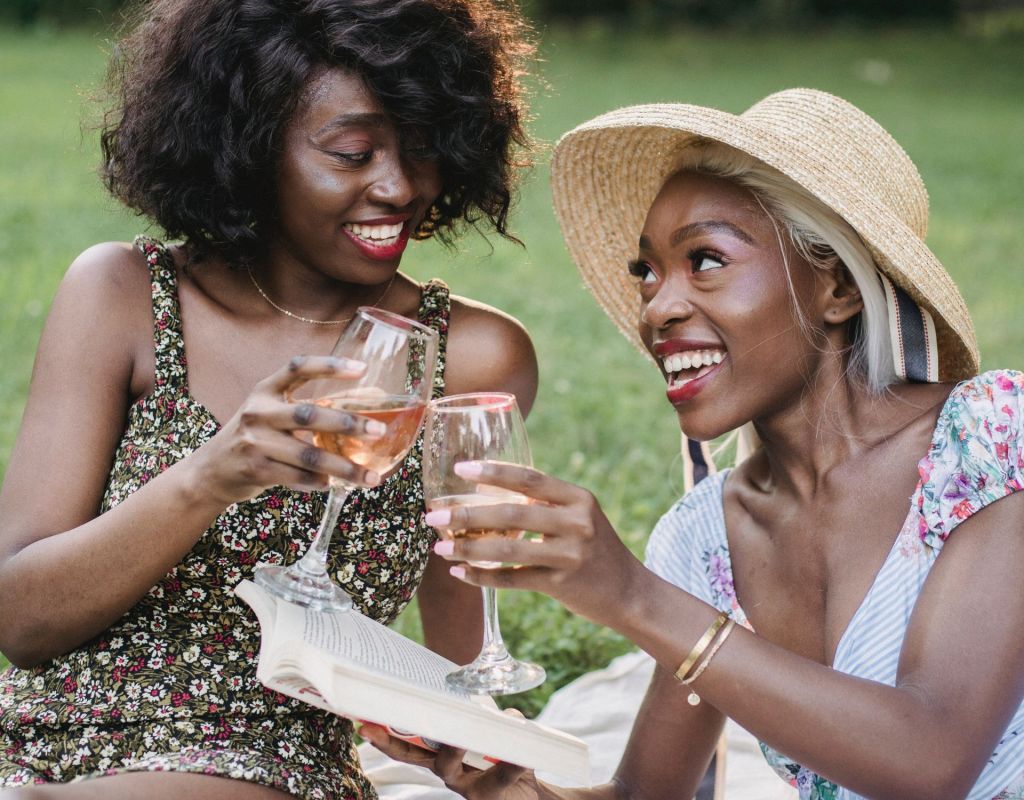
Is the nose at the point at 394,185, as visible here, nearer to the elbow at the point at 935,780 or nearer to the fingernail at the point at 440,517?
the fingernail at the point at 440,517

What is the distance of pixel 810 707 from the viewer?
2494 millimetres

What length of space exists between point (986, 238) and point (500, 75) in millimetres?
10068

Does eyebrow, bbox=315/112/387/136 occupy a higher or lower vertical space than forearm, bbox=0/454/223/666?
higher

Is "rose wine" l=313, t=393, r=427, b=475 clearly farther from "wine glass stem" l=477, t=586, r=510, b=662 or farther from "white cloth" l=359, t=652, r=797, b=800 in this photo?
"white cloth" l=359, t=652, r=797, b=800

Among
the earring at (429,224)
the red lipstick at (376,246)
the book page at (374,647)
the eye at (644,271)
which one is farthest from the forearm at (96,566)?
the earring at (429,224)

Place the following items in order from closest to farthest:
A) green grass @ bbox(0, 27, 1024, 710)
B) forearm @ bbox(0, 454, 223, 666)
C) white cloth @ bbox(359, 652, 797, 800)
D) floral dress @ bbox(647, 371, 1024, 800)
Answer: forearm @ bbox(0, 454, 223, 666)
floral dress @ bbox(647, 371, 1024, 800)
white cloth @ bbox(359, 652, 797, 800)
green grass @ bbox(0, 27, 1024, 710)

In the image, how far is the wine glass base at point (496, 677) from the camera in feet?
8.03

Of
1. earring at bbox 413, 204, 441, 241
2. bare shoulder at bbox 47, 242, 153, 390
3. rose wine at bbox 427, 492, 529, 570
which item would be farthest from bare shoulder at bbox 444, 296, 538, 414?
rose wine at bbox 427, 492, 529, 570

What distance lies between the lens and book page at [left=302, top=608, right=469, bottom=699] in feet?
7.57

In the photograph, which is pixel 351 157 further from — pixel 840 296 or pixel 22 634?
pixel 22 634

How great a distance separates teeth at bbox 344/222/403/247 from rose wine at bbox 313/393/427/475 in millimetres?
910

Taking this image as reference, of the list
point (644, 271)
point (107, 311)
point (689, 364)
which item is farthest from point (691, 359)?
point (107, 311)

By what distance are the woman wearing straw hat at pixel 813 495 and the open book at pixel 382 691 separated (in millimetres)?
233

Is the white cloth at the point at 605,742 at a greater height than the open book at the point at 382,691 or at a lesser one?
lesser
